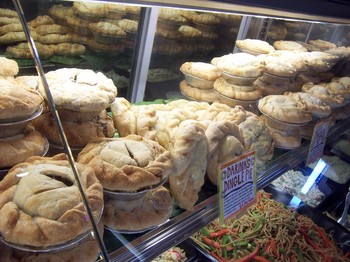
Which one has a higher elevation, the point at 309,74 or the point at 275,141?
the point at 309,74

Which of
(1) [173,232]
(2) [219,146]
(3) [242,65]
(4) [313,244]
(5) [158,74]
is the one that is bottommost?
(4) [313,244]

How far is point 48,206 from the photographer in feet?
2.99

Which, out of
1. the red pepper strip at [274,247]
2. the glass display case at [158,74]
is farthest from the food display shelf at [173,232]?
the red pepper strip at [274,247]

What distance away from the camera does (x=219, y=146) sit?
159 cm

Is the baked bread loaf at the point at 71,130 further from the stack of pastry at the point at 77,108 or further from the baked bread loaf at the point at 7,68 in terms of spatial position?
the baked bread loaf at the point at 7,68

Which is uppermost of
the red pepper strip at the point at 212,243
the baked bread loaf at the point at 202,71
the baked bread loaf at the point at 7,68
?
the baked bread loaf at the point at 7,68

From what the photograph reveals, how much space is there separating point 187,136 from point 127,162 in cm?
32

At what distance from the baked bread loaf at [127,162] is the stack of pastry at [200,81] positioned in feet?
3.22

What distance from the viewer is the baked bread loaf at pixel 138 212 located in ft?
3.90

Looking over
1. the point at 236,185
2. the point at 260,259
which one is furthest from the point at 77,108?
the point at 260,259

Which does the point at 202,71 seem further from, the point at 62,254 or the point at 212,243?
the point at 62,254

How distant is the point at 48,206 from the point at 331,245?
8.07 ft

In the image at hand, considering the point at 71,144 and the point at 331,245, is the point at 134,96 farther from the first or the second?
the point at 331,245

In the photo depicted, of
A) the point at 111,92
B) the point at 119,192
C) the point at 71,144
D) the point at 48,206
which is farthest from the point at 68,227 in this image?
the point at 111,92
